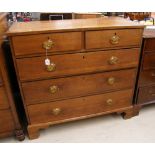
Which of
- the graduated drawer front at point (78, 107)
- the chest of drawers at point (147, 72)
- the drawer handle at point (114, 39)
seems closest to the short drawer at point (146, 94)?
the chest of drawers at point (147, 72)

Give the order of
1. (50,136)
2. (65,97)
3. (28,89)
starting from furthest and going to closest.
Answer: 1. (50,136)
2. (65,97)
3. (28,89)

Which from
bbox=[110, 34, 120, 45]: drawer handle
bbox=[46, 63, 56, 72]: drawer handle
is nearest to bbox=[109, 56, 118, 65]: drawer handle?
bbox=[110, 34, 120, 45]: drawer handle

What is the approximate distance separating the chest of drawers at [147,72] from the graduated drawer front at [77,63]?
3.6 inches

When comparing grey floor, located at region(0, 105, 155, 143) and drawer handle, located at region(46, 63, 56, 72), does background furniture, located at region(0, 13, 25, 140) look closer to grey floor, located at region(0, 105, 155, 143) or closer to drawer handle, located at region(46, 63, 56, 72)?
grey floor, located at region(0, 105, 155, 143)

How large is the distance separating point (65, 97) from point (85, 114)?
249 millimetres

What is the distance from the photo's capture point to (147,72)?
1.49m

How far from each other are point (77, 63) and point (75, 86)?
0.19 metres

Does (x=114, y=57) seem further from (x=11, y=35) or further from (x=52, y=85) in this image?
(x=11, y=35)

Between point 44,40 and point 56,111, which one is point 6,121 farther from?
point 44,40

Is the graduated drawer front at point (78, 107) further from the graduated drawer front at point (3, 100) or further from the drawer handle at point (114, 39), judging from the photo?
the drawer handle at point (114, 39)

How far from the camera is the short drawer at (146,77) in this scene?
148cm

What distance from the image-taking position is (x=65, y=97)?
4.44 feet

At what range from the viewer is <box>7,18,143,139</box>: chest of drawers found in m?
1.13
